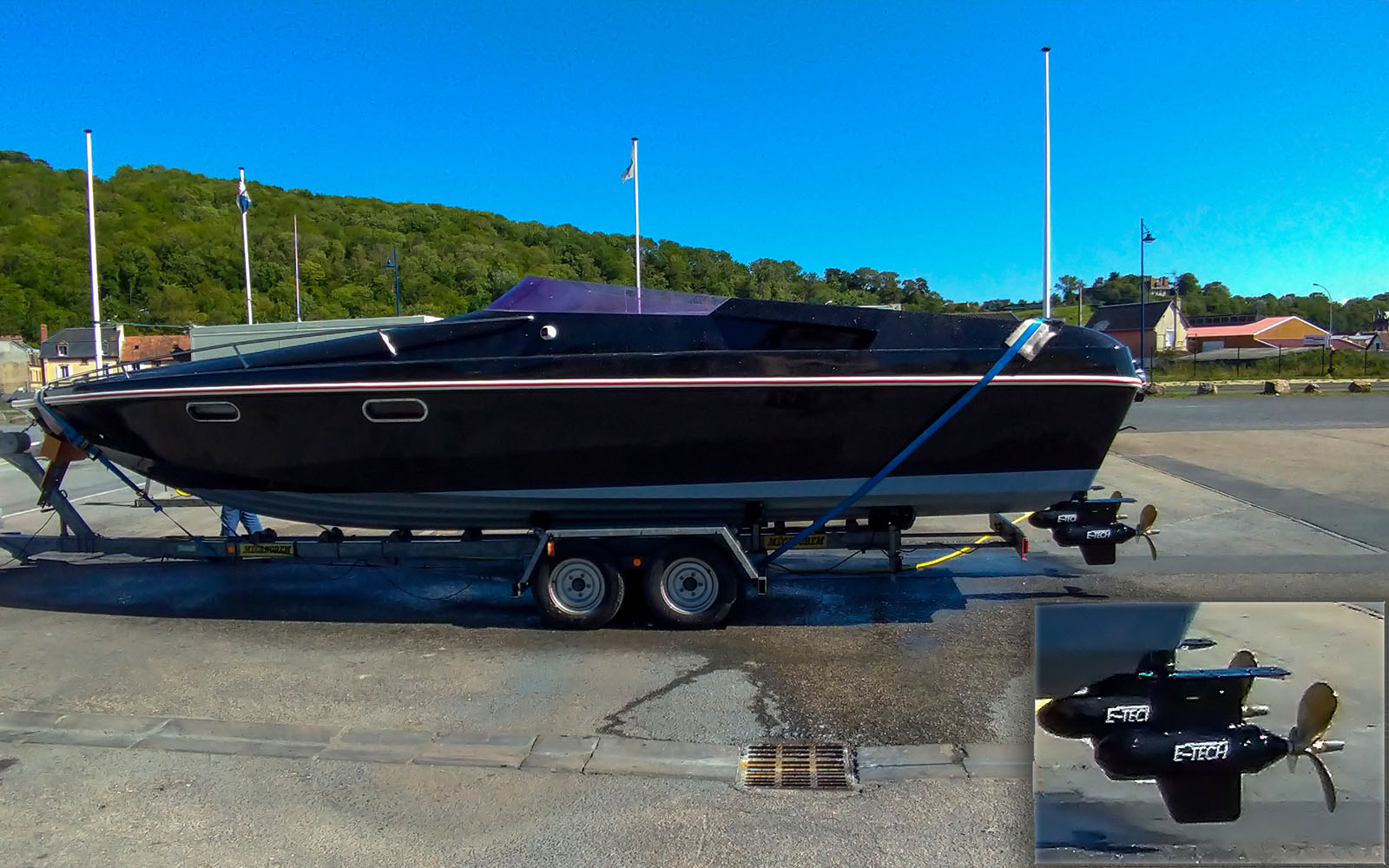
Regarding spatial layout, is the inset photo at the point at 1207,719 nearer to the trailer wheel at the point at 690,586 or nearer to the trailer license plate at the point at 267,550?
the trailer wheel at the point at 690,586

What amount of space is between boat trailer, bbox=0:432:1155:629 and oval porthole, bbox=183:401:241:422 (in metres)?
0.98

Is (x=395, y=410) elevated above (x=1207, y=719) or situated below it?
above

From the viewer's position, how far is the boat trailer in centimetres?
584

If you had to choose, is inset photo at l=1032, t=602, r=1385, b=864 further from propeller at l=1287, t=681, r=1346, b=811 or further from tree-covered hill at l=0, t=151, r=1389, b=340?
tree-covered hill at l=0, t=151, r=1389, b=340

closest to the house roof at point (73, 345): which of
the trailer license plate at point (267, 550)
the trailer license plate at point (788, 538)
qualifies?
the trailer license plate at point (267, 550)

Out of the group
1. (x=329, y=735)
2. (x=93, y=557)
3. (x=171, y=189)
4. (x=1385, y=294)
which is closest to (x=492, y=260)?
(x=93, y=557)

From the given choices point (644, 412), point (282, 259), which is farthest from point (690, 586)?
point (282, 259)

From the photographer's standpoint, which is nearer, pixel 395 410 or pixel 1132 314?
pixel 395 410

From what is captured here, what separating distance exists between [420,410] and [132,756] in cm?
249

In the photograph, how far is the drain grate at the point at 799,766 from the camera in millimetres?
3754

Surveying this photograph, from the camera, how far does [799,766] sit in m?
3.91

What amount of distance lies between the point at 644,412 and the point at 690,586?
120cm

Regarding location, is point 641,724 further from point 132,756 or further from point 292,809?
point 132,756

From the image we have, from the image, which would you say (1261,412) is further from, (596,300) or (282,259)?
(282,259)
